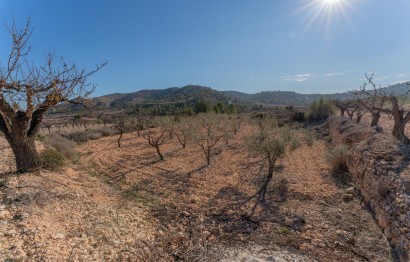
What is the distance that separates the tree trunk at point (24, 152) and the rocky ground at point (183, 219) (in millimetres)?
452

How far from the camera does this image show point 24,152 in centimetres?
802

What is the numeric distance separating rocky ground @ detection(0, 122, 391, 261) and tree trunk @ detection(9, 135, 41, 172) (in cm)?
45

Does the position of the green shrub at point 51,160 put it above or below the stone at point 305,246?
above

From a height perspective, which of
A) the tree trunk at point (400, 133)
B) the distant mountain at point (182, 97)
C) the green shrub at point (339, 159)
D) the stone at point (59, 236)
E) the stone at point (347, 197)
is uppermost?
the distant mountain at point (182, 97)

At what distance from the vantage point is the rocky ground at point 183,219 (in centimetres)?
532

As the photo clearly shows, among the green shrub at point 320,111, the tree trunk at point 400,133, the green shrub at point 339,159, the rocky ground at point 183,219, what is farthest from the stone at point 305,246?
the green shrub at point 320,111

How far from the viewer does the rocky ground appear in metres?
5.32

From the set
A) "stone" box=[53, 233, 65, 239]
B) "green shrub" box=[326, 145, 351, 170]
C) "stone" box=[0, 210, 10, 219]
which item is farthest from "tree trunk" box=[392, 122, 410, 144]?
"stone" box=[0, 210, 10, 219]

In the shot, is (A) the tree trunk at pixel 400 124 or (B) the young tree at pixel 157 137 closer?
(A) the tree trunk at pixel 400 124

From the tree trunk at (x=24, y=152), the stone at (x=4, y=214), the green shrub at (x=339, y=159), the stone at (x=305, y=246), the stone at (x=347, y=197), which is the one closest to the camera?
the stone at (x=4, y=214)

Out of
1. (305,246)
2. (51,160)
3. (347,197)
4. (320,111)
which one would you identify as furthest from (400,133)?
(320,111)

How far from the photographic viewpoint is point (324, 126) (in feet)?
94.8

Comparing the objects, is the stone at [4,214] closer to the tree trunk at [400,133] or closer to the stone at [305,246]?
the stone at [305,246]

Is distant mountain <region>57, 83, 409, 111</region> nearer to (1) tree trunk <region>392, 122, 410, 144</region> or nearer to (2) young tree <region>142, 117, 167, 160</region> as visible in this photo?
(2) young tree <region>142, 117, 167, 160</region>
